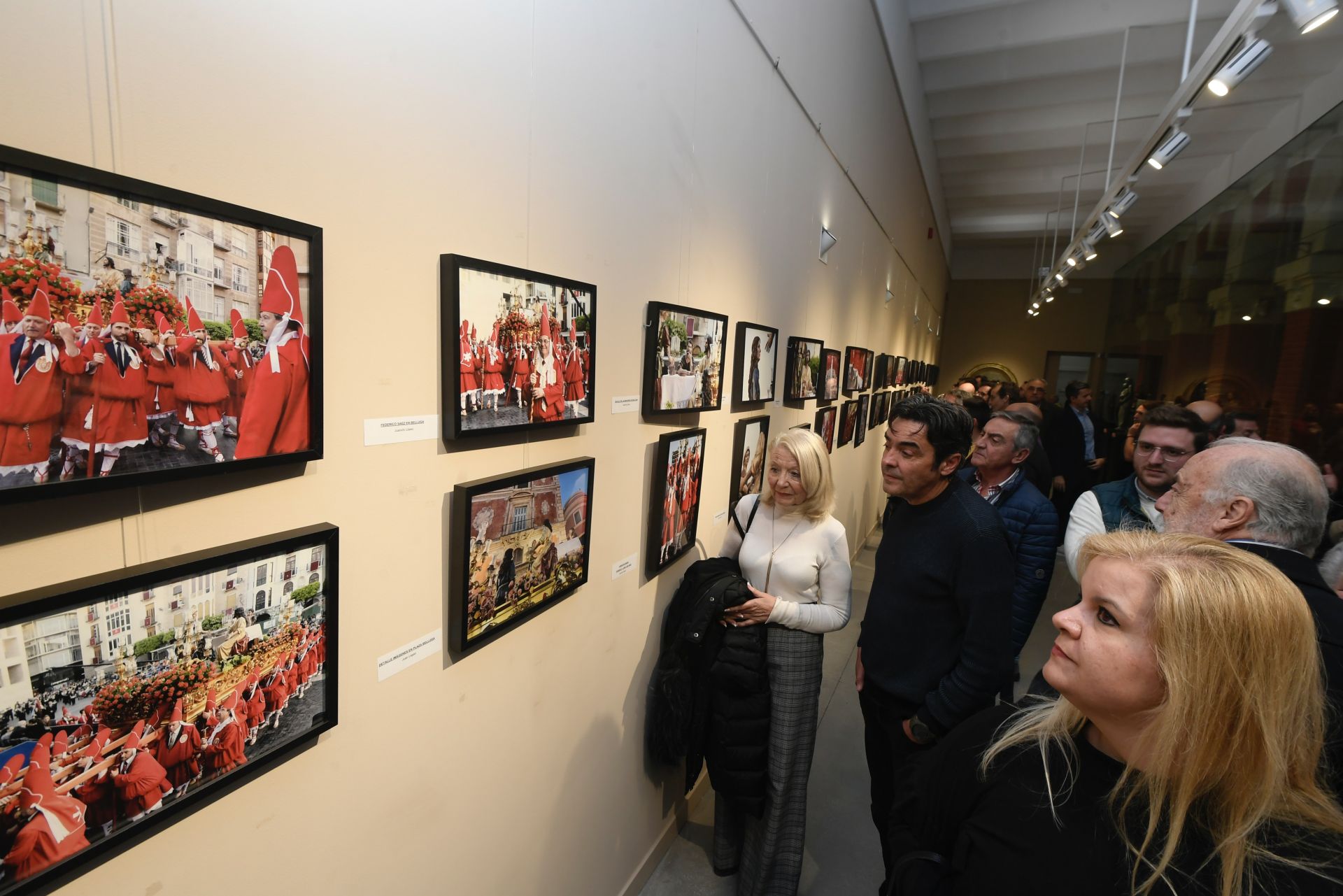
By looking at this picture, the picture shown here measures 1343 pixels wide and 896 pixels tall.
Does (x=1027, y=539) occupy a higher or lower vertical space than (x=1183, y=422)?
lower

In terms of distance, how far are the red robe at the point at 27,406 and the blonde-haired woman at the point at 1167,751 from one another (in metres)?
1.57

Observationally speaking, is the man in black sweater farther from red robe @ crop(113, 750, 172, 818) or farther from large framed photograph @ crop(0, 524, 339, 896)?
red robe @ crop(113, 750, 172, 818)

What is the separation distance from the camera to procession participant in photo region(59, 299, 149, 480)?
2.47 feet

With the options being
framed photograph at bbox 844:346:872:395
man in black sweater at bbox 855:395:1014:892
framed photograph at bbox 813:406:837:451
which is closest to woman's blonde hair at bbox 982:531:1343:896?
man in black sweater at bbox 855:395:1014:892

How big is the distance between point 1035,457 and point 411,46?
4.50 m

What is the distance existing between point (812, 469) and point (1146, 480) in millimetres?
1752

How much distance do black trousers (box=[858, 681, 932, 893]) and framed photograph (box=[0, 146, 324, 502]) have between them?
7.48 feet

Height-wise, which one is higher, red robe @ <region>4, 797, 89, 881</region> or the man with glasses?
the man with glasses

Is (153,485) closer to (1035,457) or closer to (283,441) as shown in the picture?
(283,441)

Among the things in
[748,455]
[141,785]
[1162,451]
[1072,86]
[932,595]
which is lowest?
[932,595]

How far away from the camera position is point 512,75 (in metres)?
1.46

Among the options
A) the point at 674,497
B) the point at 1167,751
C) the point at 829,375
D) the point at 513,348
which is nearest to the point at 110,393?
the point at 513,348

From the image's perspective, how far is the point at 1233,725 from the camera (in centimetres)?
91

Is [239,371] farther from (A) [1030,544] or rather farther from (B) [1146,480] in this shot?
(B) [1146,480]
